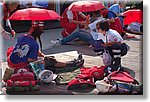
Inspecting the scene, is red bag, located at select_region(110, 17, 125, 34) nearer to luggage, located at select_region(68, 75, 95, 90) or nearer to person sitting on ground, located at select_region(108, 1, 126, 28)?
person sitting on ground, located at select_region(108, 1, 126, 28)

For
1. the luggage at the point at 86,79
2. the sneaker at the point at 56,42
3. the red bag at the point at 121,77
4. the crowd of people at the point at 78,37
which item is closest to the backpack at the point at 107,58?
the crowd of people at the point at 78,37

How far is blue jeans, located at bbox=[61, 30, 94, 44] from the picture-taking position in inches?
317

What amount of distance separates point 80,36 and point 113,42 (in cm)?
273

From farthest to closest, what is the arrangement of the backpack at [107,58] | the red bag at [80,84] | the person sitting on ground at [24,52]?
the backpack at [107,58], the person sitting on ground at [24,52], the red bag at [80,84]

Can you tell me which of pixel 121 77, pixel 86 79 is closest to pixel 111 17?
pixel 86 79

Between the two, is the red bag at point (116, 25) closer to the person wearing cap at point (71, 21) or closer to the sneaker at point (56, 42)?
the person wearing cap at point (71, 21)

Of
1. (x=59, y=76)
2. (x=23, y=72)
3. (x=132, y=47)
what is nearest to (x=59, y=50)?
(x=132, y=47)

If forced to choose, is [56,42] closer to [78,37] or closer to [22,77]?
[78,37]

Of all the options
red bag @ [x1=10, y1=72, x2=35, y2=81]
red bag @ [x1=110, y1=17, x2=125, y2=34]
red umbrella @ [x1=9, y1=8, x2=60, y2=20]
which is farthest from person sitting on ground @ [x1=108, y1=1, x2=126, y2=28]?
red bag @ [x1=10, y1=72, x2=35, y2=81]

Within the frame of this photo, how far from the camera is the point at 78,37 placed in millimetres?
8391

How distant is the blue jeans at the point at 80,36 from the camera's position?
806cm

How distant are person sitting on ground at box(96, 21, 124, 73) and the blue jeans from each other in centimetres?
227

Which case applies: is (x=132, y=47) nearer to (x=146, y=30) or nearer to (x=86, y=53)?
(x=86, y=53)

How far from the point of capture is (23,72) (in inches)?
200
